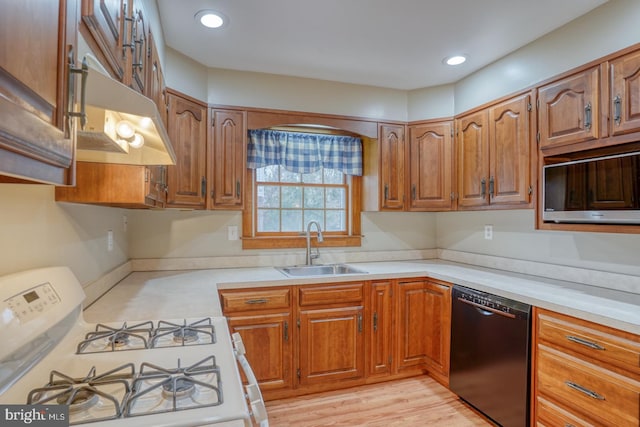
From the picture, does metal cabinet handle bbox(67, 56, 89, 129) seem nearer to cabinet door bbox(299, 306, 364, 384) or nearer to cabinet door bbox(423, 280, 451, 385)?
cabinet door bbox(299, 306, 364, 384)

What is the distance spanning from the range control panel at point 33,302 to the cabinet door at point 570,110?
8.24ft

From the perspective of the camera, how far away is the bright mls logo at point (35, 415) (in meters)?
0.72

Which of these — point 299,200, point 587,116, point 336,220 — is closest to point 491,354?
point 587,116

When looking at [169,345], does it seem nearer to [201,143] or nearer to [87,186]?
[87,186]

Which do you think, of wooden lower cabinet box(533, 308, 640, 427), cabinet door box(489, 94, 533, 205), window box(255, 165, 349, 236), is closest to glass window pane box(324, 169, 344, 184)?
window box(255, 165, 349, 236)

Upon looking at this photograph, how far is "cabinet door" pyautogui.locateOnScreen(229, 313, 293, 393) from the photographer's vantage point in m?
2.36

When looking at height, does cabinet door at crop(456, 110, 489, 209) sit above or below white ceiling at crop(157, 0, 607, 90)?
below

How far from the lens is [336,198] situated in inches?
131

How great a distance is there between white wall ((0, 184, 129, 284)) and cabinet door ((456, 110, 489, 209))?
248 cm

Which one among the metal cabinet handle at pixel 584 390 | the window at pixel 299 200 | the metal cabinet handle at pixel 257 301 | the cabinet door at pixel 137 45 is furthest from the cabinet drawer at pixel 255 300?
the metal cabinet handle at pixel 584 390

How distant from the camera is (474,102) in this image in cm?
280

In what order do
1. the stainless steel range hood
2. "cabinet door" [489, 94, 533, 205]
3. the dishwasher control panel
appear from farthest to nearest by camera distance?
1. "cabinet door" [489, 94, 533, 205]
2. the dishwasher control panel
3. the stainless steel range hood

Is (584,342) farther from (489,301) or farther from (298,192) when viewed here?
(298,192)

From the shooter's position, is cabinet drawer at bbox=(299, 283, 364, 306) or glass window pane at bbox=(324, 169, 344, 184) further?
glass window pane at bbox=(324, 169, 344, 184)
